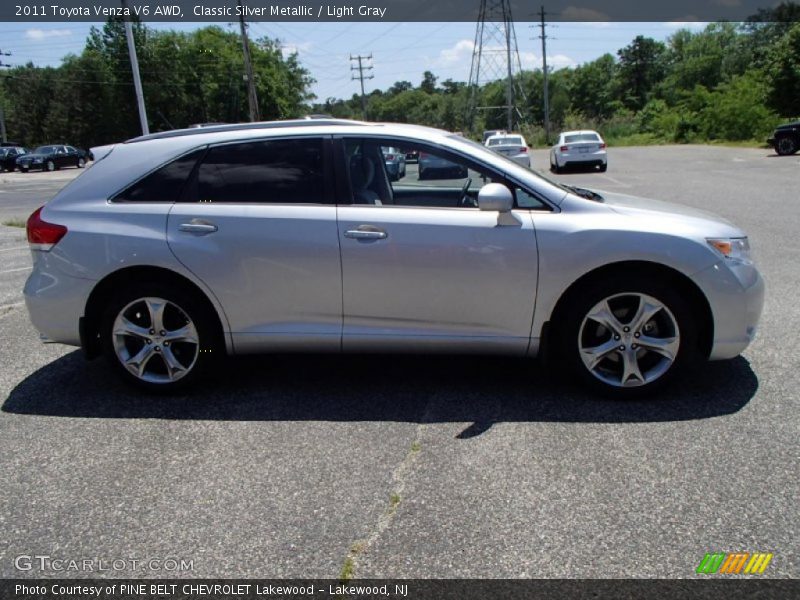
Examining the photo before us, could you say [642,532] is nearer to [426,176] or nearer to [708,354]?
[708,354]

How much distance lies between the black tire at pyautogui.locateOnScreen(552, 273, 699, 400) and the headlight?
13.4 inches

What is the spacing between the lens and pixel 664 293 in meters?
3.96

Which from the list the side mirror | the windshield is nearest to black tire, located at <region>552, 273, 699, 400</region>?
the side mirror

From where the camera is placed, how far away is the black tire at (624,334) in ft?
13.0

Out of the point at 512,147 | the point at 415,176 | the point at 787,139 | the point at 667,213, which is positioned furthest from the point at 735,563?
the point at 787,139

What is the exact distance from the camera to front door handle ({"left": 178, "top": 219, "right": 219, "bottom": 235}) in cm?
416

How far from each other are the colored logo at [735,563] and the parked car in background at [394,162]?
282 centimetres

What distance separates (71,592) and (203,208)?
2365mm

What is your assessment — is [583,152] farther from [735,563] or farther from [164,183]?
[735,563]

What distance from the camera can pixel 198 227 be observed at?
4.18m

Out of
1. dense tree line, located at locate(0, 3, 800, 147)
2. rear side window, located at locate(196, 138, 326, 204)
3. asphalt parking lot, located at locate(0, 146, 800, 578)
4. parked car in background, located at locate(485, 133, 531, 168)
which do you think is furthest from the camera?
dense tree line, located at locate(0, 3, 800, 147)

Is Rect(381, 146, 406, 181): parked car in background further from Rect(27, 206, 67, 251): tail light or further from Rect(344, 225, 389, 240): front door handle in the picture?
Rect(27, 206, 67, 251): tail light

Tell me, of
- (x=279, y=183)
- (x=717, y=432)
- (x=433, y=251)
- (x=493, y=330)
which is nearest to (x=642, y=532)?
(x=717, y=432)

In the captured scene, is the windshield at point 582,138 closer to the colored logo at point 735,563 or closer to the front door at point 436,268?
the front door at point 436,268
